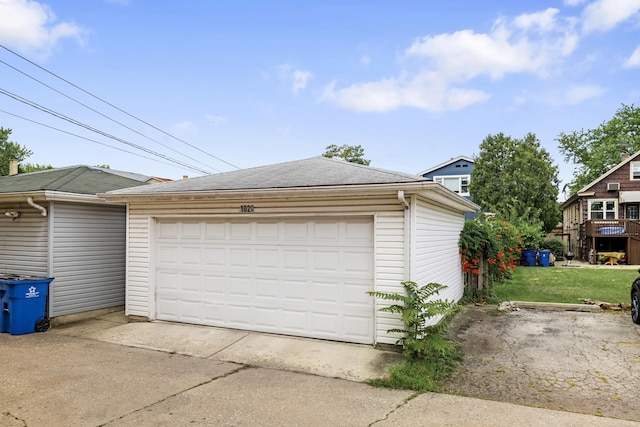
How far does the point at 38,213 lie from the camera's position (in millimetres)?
8055

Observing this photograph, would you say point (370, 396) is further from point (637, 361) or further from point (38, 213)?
point (38, 213)

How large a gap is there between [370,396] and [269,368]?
1.54 meters

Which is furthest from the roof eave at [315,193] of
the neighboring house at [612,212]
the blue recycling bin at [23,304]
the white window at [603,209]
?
the white window at [603,209]

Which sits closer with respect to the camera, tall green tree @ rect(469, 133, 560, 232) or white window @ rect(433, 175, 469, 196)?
tall green tree @ rect(469, 133, 560, 232)

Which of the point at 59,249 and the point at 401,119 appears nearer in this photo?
the point at 59,249

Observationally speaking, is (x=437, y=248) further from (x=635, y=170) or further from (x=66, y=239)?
(x=635, y=170)

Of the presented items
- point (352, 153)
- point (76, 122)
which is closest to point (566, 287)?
point (76, 122)

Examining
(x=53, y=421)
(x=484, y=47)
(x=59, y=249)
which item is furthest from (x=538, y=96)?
(x=53, y=421)

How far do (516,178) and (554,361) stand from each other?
25.8m

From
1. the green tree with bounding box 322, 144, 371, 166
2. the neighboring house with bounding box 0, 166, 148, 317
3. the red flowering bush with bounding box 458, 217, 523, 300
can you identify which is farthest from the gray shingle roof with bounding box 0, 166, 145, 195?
the green tree with bounding box 322, 144, 371, 166

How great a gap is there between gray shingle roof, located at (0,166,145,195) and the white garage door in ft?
7.00

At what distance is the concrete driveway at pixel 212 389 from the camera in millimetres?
3932

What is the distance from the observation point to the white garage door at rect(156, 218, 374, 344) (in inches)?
255

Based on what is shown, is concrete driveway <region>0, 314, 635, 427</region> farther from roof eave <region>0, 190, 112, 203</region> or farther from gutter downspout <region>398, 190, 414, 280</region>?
roof eave <region>0, 190, 112, 203</region>
